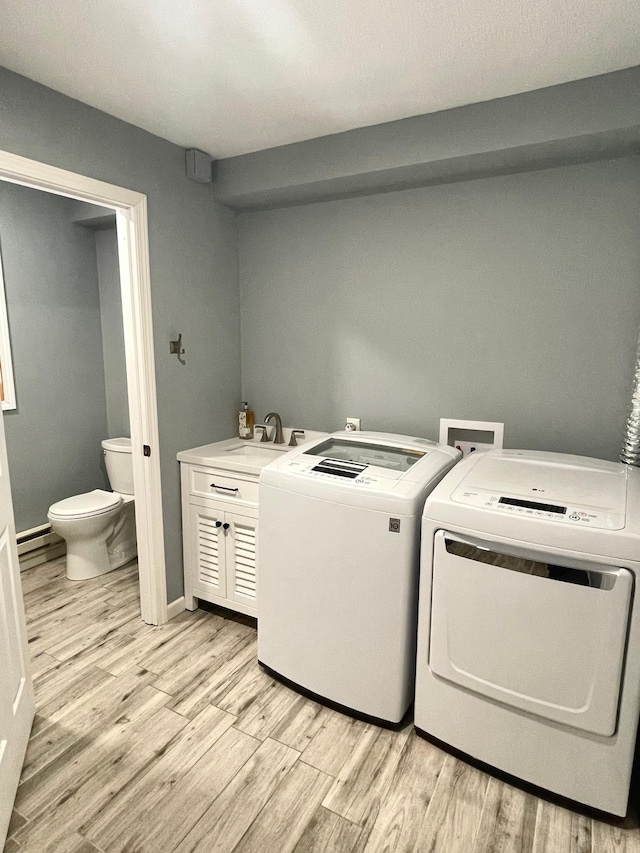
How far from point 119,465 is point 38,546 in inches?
28.3

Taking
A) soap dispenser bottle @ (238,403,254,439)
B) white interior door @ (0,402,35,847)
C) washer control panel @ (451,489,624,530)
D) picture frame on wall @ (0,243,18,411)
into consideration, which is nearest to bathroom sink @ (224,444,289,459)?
soap dispenser bottle @ (238,403,254,439)

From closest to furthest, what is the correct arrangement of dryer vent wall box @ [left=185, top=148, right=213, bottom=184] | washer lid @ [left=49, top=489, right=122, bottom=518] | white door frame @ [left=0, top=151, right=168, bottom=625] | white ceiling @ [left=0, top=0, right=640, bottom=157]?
1. white ceiling @ [left=0, top=0, right=640, bottom=157]
2. white door frame @ [left=0, top=151, right=168, bottom=625]
3. dryer vent wall box @ [left=185, top=148, right=213, bottom=184]
4. washer lid @ [left=49, top=489, right=122, bottom=518]

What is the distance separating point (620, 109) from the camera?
1734 mm

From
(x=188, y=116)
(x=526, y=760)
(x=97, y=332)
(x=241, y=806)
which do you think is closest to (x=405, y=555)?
(x=526, y=760)

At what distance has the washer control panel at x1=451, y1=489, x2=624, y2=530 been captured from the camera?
1486 mm

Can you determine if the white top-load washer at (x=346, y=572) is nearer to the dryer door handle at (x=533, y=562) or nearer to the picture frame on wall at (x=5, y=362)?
the dryer door handle at (x=533, y=562)

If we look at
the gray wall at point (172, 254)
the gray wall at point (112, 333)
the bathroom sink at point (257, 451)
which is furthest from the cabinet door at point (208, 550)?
the gray wall at point (112, 333)

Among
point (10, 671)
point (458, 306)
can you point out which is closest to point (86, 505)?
point (10, 671)

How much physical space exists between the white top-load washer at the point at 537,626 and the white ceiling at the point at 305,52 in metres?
1.39

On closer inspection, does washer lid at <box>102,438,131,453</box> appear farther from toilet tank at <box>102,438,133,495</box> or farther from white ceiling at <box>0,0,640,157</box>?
white ceiling at <box>0,0,640,157</box>

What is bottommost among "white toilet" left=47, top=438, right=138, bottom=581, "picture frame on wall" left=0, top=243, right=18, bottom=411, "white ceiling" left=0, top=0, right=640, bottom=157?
"white toilet" left=47, top=438, right=138, bottom=581

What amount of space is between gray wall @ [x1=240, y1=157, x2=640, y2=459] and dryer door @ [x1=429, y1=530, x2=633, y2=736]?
0.87 meters

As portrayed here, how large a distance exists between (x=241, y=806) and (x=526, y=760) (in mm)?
923

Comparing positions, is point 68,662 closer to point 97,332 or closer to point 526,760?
point 526,760
